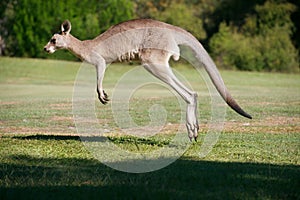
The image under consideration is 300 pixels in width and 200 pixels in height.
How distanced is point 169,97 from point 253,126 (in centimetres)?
661

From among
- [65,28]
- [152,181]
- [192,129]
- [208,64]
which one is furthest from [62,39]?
[152,181]

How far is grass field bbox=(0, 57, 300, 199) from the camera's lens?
5293 millimetres

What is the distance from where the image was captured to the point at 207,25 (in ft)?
163

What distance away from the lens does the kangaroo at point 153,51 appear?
8266 millimetres

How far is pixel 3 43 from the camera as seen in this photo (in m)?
42.8

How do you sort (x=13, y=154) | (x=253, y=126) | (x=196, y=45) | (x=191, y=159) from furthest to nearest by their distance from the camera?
(x=253, y=126), (x=196, y=45), (x=13, y=154), (x=191, y=159)

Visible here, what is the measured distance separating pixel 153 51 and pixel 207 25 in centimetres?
4173

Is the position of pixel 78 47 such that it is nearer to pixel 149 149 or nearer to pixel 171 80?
pixel 171 80

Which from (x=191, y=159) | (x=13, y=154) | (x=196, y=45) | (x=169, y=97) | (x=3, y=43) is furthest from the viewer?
(x=3, y=43)

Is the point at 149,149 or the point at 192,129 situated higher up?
the point at 192,129

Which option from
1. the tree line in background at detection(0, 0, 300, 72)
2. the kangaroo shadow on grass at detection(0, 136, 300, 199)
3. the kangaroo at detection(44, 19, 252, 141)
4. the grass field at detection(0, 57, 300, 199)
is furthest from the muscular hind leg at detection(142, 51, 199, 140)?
the tree line in background at detection(0, 0, 300, 72)

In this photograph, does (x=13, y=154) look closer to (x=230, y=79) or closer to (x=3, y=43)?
(x=230, y=79)

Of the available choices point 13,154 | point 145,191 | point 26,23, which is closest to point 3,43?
point 26,23

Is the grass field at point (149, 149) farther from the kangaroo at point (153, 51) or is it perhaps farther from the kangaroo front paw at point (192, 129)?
Result: the kangaroo at point (153, 51)
